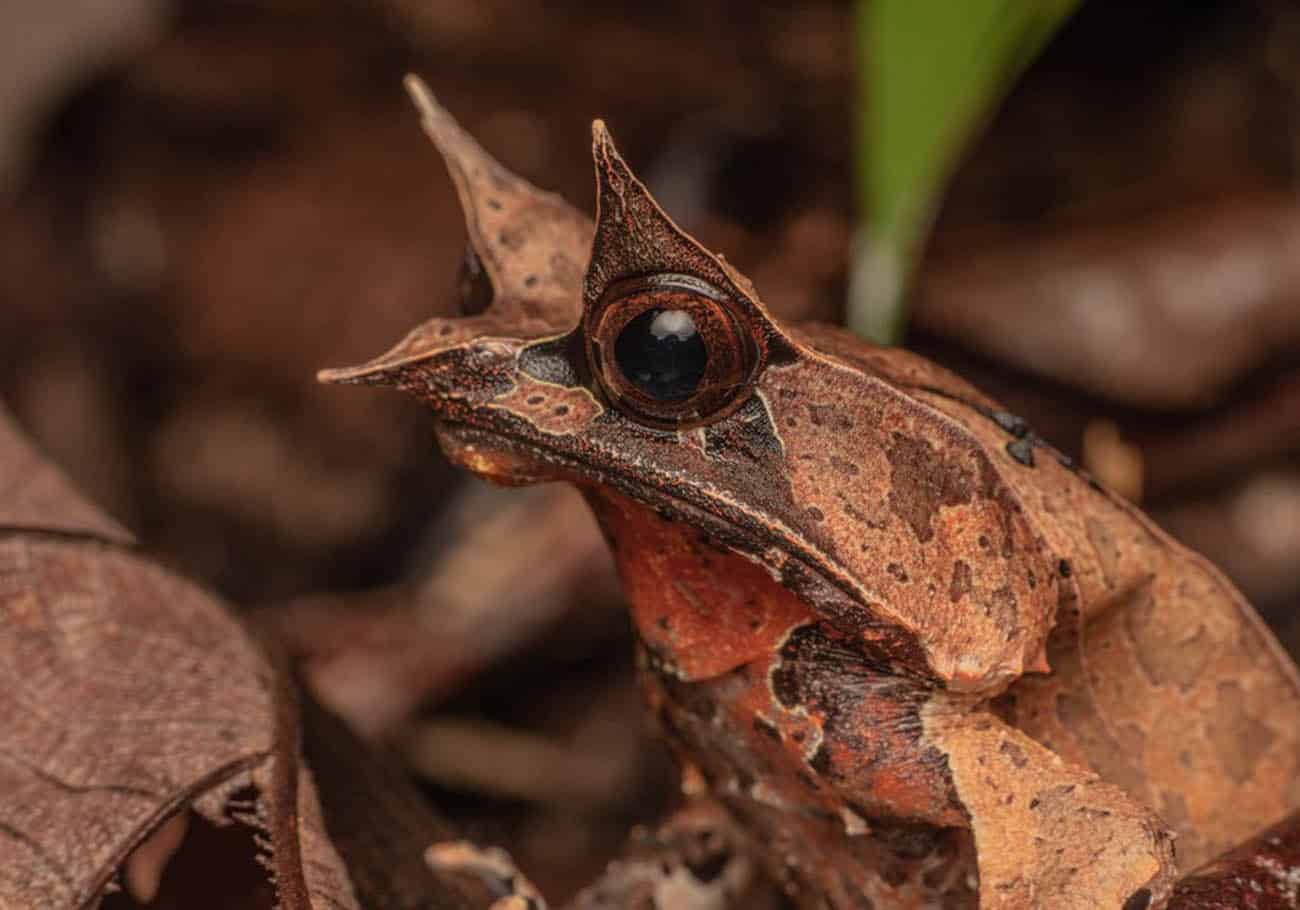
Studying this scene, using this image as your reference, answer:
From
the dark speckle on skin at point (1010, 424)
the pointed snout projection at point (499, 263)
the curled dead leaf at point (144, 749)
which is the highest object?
the dark speckle on skin at point (1010, 424)

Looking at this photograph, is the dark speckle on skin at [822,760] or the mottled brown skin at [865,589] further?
the dark speckle on skin at [822,760]

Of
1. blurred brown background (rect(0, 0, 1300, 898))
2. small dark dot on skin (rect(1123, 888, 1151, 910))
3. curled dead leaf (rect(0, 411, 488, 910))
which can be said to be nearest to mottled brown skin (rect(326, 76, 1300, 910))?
small dark dot on skin (rect(1123, 888, 1151, 910))

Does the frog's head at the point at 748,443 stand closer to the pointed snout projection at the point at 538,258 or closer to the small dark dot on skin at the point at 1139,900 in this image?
the pointed snout projection at the point at 538,258

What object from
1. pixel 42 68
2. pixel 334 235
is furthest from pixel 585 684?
pixel 42 68

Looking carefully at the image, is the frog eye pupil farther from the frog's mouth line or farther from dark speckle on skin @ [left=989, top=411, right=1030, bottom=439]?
dark speckle on skin @ [left=989, top=411, right=1030, bottom=439]

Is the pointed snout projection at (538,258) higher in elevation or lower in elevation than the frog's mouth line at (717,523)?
higher

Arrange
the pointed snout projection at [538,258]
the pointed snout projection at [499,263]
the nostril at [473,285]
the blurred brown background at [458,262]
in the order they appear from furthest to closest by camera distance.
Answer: the blurred brown background at [458,262] → the nostril at [473,285] → the pointed snout projection at [499,263] → the pointed snout projection at [538,258]

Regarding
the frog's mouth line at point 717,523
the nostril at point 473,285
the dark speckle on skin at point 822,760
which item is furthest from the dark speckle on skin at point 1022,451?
the nostril at point 473,285

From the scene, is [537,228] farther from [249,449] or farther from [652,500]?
[249,449]

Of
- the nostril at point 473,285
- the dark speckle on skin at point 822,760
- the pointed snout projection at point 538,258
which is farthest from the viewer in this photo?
the nostril at point 473,285
